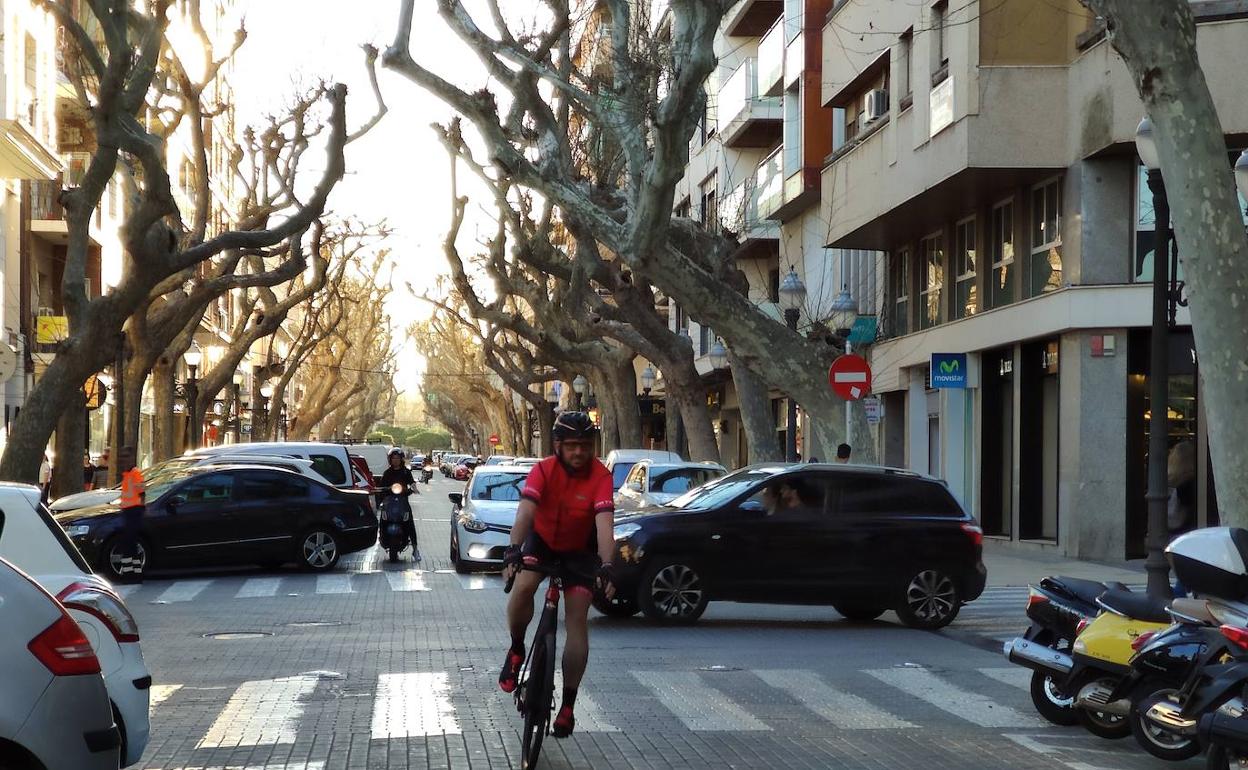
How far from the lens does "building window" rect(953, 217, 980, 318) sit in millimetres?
28678

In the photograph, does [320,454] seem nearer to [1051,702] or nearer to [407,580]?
[407,580]

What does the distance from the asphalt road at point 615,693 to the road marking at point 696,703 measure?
22 millimetres

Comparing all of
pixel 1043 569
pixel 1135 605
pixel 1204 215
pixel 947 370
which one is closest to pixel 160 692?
pixel 1135 605

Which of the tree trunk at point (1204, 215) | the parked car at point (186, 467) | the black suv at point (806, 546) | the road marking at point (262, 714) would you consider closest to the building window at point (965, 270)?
the parked car at point (186, 467)

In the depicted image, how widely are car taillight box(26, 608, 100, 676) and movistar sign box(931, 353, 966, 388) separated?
23.3m

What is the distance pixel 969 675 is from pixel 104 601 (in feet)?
24.1

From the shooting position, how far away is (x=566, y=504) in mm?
9000

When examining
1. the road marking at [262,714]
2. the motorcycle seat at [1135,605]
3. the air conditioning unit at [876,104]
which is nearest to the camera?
the road marking at [262,714]

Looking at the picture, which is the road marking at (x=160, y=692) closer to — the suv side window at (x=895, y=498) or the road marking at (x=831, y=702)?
the road marking at (x=831, y=702)

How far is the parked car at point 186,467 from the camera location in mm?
22989

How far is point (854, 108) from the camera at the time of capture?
34.4 m

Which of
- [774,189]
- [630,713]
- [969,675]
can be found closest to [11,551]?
[630,713]

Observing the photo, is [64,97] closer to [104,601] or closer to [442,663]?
[442,663]

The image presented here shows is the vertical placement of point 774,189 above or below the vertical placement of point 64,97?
below
